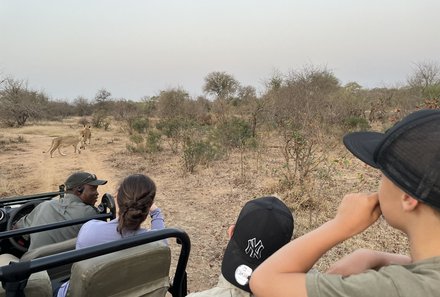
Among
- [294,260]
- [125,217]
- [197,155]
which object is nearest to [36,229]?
[125,217]

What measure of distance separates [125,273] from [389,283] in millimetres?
1156

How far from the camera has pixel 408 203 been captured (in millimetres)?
794

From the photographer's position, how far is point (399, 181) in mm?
773

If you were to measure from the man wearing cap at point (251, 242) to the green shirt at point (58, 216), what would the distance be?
1661 mm

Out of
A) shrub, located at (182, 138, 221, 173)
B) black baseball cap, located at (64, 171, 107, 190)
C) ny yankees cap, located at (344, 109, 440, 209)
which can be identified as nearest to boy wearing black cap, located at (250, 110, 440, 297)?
ny yankees cap, located at (344, 109, 440, 209)

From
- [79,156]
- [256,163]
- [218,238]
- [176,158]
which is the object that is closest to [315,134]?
[256,163]

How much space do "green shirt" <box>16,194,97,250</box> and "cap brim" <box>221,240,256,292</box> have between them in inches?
65.9

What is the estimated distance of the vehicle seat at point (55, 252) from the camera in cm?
196

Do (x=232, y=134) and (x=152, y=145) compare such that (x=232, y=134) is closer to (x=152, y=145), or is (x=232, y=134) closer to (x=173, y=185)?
(x=152, y=145)

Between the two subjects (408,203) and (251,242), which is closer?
(408,203)

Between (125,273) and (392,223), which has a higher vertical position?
(392,223)

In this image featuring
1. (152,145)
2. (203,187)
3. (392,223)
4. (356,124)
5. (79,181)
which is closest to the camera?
(392,223)

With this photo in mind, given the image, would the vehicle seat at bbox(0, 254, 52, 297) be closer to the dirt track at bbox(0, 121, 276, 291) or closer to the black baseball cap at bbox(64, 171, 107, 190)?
the black baseball cap at bbox(64, 171, 107, 190)

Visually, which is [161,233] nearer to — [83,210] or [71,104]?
[83,210]
